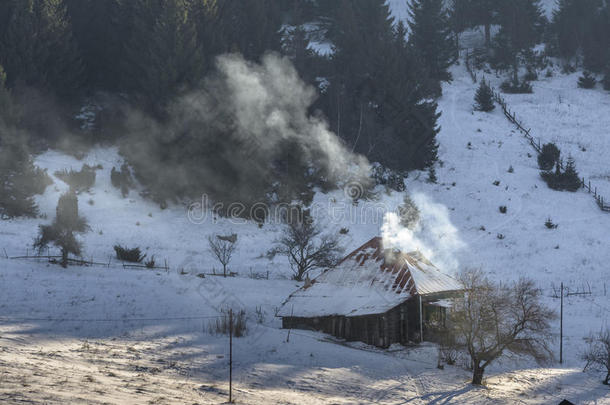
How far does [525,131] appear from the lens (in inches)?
2179

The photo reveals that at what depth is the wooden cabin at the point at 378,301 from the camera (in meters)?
21.6

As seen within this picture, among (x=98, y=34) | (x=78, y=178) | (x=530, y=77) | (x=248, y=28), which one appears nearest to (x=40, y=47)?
(x=98, y=34)

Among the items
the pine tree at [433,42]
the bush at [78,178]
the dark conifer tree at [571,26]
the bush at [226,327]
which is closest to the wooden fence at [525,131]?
the pine tree at [433,42]

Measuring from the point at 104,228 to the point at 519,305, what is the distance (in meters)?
25.9

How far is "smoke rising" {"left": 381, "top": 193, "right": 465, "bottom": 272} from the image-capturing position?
3466cm

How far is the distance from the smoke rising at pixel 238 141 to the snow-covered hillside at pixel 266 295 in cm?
272

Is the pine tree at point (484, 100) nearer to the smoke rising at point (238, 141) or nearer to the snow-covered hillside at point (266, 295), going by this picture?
the snow-covered hillside at point (266, 295)

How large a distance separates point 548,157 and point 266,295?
112 ft

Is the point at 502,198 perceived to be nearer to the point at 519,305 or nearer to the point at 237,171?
the point at 237,171

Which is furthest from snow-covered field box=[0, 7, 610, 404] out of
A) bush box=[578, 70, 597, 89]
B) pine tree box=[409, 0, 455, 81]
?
pine tree box=[409, 0, 455, 81]

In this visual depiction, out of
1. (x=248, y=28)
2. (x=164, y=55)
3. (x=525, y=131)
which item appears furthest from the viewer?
(x=525, y=131)

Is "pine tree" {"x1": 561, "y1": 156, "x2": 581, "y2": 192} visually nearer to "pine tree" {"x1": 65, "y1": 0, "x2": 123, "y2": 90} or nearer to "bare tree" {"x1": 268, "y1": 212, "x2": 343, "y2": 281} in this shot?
"bare tree" {"x1": 268, "y1": 212, "x2": 343, "y2": 281}

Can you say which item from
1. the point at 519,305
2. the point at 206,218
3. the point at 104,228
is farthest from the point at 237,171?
the point at 519,305

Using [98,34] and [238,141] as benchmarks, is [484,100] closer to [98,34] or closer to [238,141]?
[238,141]
